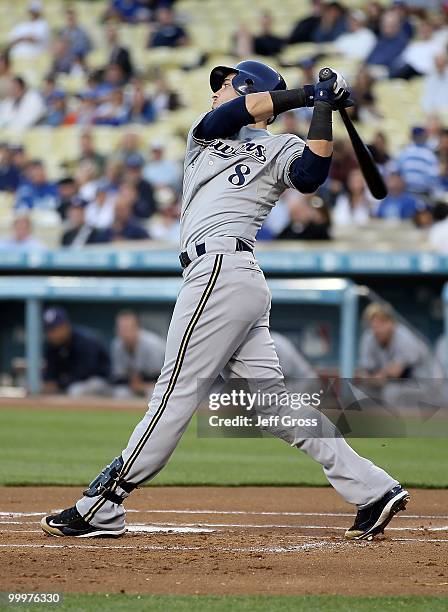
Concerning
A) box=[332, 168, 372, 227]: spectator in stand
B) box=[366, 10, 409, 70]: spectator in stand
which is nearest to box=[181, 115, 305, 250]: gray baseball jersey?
box=[332, 168, 372, 227]: spectator in stand

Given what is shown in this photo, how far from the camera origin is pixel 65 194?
14500 mm

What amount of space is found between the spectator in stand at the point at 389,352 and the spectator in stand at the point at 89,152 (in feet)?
18.8

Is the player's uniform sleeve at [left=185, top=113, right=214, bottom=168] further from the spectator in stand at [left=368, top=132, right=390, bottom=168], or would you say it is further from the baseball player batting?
the spectator in stand at [left=368, top=132, right=390, bottom=168]

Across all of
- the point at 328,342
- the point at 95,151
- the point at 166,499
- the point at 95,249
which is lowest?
the point at 166,499

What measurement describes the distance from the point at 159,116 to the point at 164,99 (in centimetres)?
25

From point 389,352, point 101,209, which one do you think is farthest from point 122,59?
point 389,352

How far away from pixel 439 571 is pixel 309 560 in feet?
1.38

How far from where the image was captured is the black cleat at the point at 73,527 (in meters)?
4.21

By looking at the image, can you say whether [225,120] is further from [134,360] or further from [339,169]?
[339,169]

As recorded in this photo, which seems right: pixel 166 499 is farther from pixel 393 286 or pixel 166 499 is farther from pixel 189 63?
pixel 189 63

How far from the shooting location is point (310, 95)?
4062 millimetres

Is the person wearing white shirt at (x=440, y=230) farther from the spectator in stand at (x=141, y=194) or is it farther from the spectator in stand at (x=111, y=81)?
the spectator in stand at (x=111, y=81)

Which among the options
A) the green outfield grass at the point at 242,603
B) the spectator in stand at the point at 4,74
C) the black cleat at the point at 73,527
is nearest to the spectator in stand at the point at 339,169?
the spectator in stand at the point at 4,74

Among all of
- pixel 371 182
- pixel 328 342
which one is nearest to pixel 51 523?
pixel 371 182
